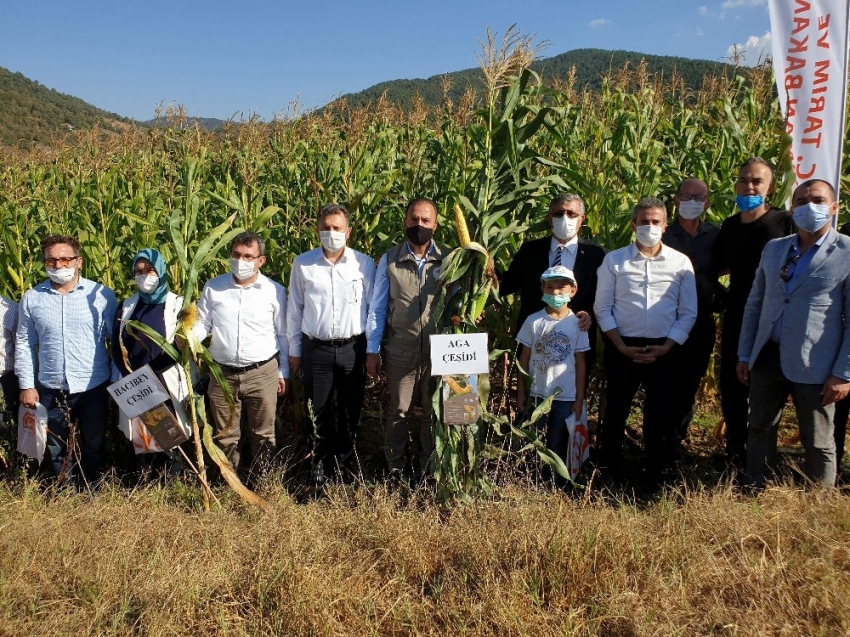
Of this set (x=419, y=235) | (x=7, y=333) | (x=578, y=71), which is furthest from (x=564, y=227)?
(x=578, y=71)

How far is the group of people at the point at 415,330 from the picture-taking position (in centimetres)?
363

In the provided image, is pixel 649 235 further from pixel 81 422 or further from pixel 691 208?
pixel 81 422

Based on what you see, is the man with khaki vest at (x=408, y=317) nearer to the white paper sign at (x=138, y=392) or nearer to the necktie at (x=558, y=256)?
the necktie at (x=558, y=256)

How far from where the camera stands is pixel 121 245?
5.11m

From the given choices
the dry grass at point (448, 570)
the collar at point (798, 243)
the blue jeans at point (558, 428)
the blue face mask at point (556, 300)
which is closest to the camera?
the dry grass at point (448, 570)

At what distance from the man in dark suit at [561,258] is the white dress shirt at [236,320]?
1.59 meters

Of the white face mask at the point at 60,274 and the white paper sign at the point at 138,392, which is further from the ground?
the white face mask at the point at 60,274

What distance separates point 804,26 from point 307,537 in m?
4.33

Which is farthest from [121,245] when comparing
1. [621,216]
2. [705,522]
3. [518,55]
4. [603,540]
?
[705,522]

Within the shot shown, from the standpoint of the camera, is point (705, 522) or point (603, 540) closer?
point (603, 540)

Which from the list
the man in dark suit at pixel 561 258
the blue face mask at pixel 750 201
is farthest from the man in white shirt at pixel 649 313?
the blue face mask at pixel 750 201

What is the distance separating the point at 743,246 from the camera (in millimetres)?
3885

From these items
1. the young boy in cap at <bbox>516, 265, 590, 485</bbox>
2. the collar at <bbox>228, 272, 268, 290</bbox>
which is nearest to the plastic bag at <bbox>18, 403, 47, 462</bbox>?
the collar at <bbox>228, 272, 268, 290</bbox>

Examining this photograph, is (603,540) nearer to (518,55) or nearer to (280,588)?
(280,588)
